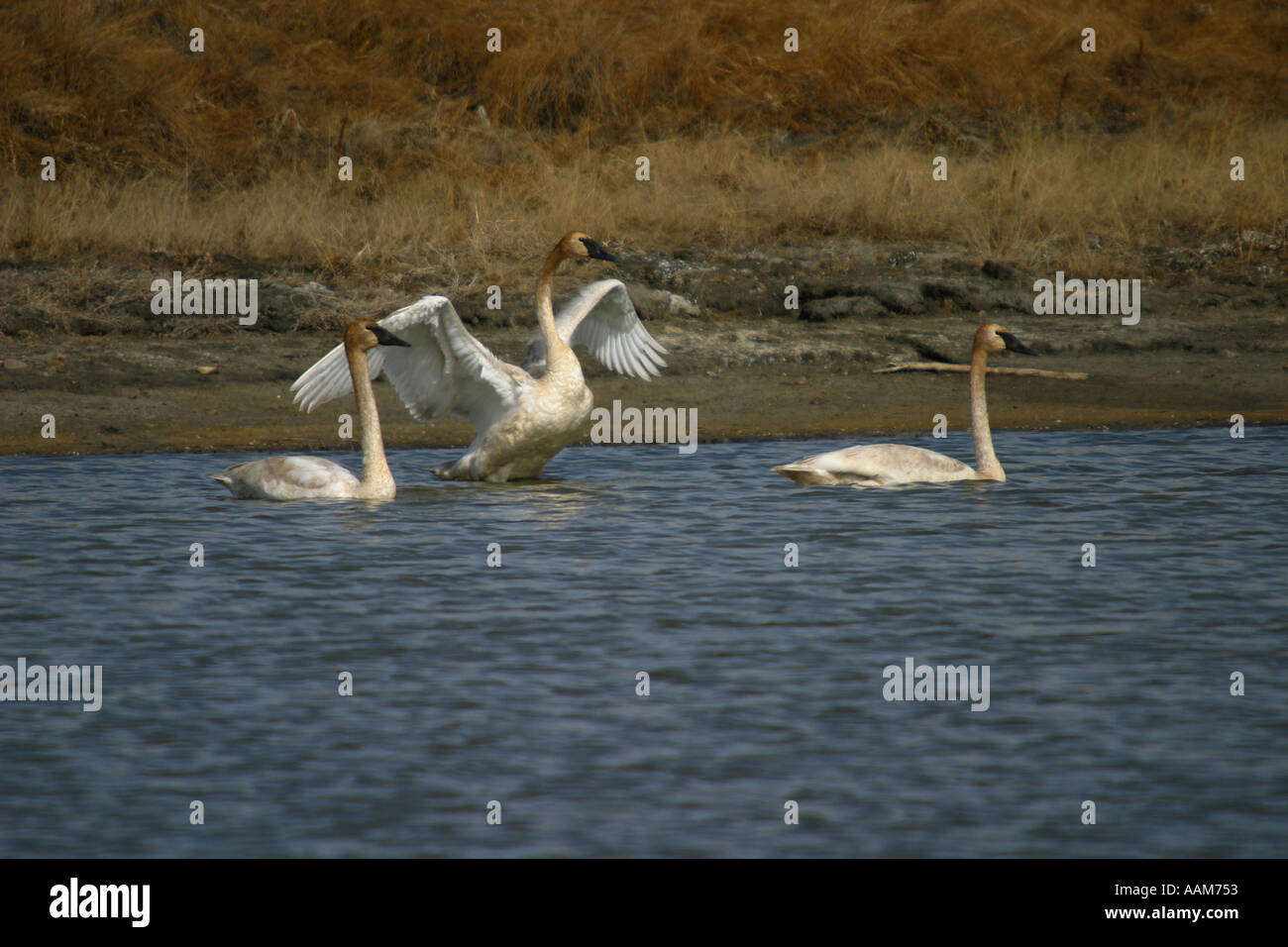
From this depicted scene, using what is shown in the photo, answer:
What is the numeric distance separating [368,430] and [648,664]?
384cm

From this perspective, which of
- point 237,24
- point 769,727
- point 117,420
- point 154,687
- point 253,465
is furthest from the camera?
point 237,24

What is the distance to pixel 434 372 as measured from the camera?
10.8 metres

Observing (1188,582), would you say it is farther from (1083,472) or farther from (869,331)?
(869,331)

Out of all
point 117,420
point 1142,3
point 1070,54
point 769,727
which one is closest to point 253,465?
point 117,420

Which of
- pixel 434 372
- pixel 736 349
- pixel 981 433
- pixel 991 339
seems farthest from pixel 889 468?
pixel 736 349

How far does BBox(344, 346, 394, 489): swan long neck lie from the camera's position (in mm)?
9805

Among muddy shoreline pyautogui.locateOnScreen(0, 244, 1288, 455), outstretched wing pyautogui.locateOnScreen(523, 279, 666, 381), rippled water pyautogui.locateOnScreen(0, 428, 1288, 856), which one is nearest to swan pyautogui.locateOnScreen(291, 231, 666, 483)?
outstretched wing pyautogui.locateOnScreen(523, 279, 666, 381)

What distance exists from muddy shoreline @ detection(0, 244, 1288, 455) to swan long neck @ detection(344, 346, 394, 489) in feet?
5.75

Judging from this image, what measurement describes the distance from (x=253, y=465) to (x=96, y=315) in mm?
4370

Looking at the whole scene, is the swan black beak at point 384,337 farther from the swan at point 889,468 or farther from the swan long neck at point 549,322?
the swan at point 889,468

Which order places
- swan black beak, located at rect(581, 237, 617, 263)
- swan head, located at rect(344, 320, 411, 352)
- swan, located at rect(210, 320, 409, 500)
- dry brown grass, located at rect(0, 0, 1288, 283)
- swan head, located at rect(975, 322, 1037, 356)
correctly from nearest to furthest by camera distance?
1. swan, located at rect(210, 320, 409, 500)
2. swan head, located at rect(344, 320, 411, 352)
3. swan black beak, located at rect(581, 237, 617, 263)
4. swan head, located at rect(975, 322, 1037, 356)
5. dry brown grass, located at rect(0, 0, 1288, 283)

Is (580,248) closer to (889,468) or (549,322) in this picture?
(549,322)

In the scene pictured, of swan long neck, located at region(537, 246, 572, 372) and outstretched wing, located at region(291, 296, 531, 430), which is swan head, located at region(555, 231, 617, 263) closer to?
swan long neck, located at region(537, 246, 572, 372)

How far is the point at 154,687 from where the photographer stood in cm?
625
